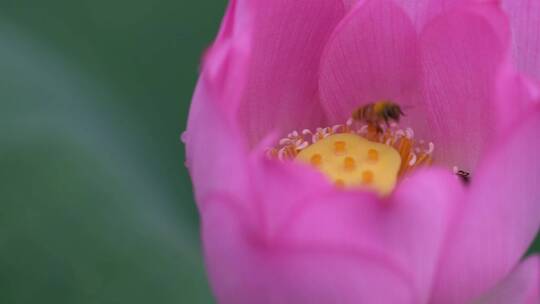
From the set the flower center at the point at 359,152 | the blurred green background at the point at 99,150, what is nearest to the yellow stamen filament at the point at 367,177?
the flower center at the point at 359,152

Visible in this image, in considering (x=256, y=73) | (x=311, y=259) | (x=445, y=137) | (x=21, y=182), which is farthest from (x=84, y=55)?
(x=311, y=259)

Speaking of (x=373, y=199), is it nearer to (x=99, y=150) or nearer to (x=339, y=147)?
(x=339, y=147)

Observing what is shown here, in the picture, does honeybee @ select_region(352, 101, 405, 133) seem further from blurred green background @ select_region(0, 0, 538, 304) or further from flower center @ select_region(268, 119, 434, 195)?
blurred green background @ select_region(0, 0, 538, 304)

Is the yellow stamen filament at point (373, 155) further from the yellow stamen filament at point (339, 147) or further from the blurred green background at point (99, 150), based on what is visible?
the blurred green background at point (99, 150)

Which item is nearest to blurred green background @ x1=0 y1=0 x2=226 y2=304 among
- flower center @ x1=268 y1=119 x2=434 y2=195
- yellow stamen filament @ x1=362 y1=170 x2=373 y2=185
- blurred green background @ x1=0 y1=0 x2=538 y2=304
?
blurred green background @ x1=0 y1=0 x2=538 y2=304

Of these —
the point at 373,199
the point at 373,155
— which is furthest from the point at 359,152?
the point at 373,199

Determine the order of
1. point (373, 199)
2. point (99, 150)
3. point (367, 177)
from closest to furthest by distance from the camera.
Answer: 1. point (373, 199)
2. point (367, 177)
3. point (99, 150)

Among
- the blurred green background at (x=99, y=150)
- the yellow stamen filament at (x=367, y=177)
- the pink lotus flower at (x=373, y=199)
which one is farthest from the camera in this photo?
the blurred green background at (x=99, y=150)
